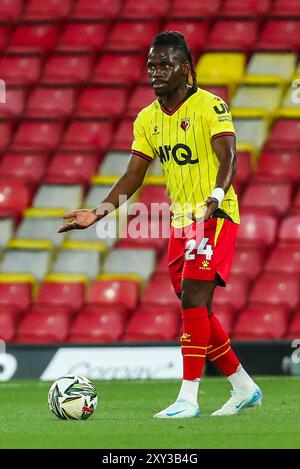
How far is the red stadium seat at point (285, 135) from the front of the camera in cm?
1173

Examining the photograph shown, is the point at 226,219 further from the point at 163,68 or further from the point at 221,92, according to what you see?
the point at 221,92

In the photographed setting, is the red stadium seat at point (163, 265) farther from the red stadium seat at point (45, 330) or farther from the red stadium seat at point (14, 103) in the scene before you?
the red stadium seat at point (14, 103)

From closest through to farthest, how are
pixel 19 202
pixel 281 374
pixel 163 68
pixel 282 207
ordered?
pixel 163 68, pixel 281 374, pixel 282 207, pixel 19 202

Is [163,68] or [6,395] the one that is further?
[6,395]

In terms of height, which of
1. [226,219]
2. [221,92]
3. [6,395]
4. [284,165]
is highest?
[221,92]

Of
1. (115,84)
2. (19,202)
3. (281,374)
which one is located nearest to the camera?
(281,374)

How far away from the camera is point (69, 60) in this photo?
13.2m

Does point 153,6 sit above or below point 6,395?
above

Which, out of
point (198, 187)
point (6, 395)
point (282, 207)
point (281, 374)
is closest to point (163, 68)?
point (198, 187)

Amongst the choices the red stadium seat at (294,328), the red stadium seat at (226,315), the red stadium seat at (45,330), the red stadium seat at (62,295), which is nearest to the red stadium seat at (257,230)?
the red stadium seat at (226,315)

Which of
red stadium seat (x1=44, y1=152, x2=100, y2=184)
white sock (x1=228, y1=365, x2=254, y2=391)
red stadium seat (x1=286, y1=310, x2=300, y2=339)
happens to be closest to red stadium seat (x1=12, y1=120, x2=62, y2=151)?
red stadium seat (x1=44, y1=152, x2=100, y2=184)

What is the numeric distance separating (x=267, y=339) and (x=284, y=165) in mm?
2272

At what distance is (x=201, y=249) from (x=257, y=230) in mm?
4526

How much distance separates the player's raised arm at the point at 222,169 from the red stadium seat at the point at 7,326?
14.7 ft
